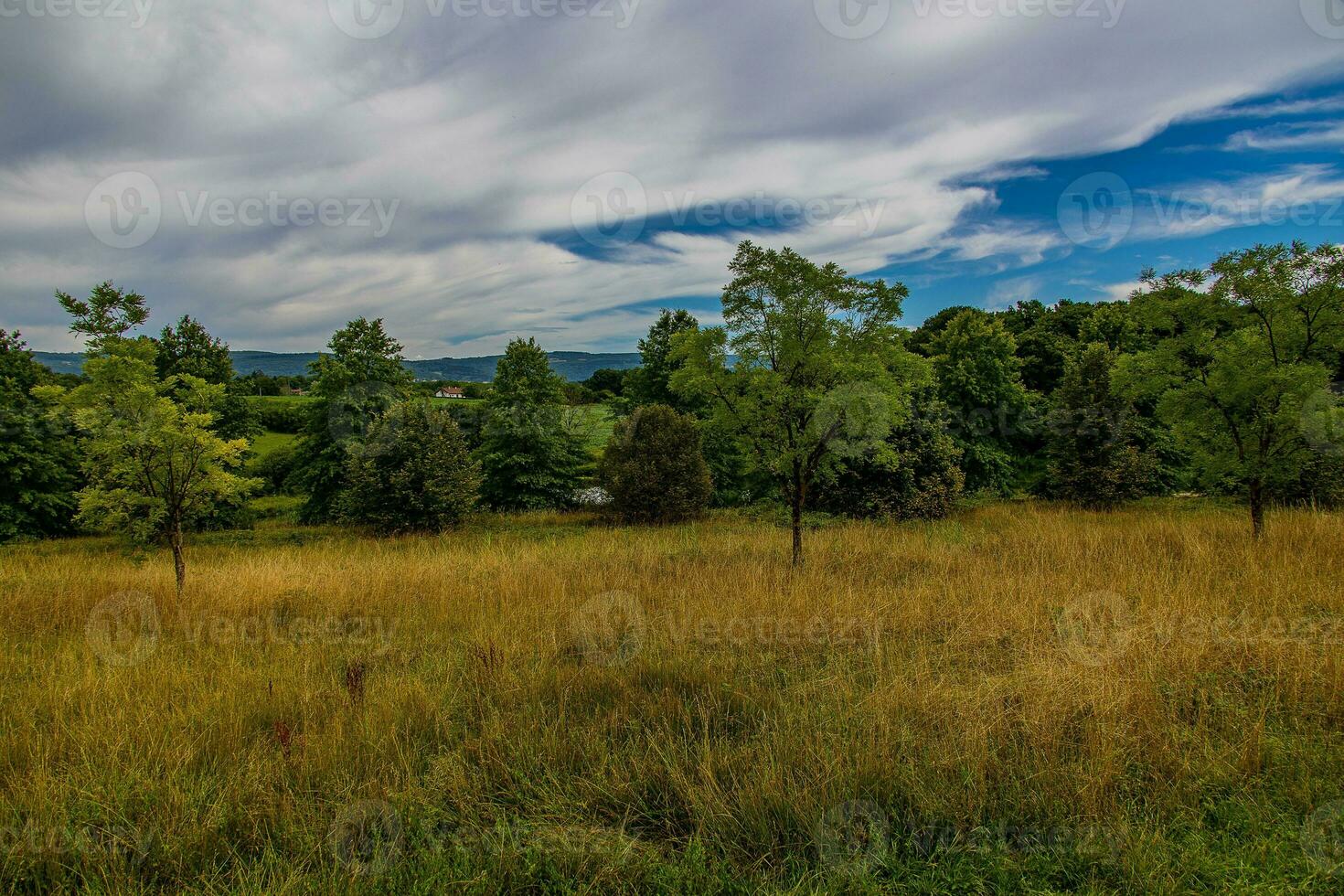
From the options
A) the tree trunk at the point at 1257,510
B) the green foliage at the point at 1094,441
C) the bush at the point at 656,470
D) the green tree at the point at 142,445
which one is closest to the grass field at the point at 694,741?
the green tree at the point at 142,445

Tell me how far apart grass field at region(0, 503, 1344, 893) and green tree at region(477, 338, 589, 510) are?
13982mm

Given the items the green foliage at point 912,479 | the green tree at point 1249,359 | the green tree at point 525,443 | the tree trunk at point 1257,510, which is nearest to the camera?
the green tree at point 1249,359

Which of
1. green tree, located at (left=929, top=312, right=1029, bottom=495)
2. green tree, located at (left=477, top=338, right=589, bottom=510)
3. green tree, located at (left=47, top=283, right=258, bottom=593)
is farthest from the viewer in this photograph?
green tree, located at (left=929, top=312, right=1029, bottom=495)

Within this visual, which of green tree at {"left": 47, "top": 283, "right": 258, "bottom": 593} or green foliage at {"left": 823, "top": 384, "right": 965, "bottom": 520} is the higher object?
green tree at {"left": 47, "top": 283, "right": 258, "bottom": 593}

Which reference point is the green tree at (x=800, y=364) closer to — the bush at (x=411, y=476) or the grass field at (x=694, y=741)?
the grass field at (x=694, y=741)

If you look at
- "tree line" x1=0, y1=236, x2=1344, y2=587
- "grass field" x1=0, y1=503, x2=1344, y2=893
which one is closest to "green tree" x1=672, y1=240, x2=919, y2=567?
"tree line" x1=0, y1=236, x2=1344, y2=587

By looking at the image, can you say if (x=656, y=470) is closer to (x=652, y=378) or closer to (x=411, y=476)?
(x=411, y=476)

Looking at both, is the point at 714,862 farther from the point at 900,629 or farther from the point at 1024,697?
the point at 900,629

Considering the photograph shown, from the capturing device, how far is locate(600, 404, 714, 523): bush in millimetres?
17266

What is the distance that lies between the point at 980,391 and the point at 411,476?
2062 centimetres

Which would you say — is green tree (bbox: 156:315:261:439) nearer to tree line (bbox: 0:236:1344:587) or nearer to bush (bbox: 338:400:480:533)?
tree line (bbox: 0:236:1344:587)

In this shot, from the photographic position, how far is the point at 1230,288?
8.57m

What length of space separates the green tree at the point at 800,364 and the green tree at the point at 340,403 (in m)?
14.7

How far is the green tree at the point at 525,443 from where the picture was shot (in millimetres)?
21266
